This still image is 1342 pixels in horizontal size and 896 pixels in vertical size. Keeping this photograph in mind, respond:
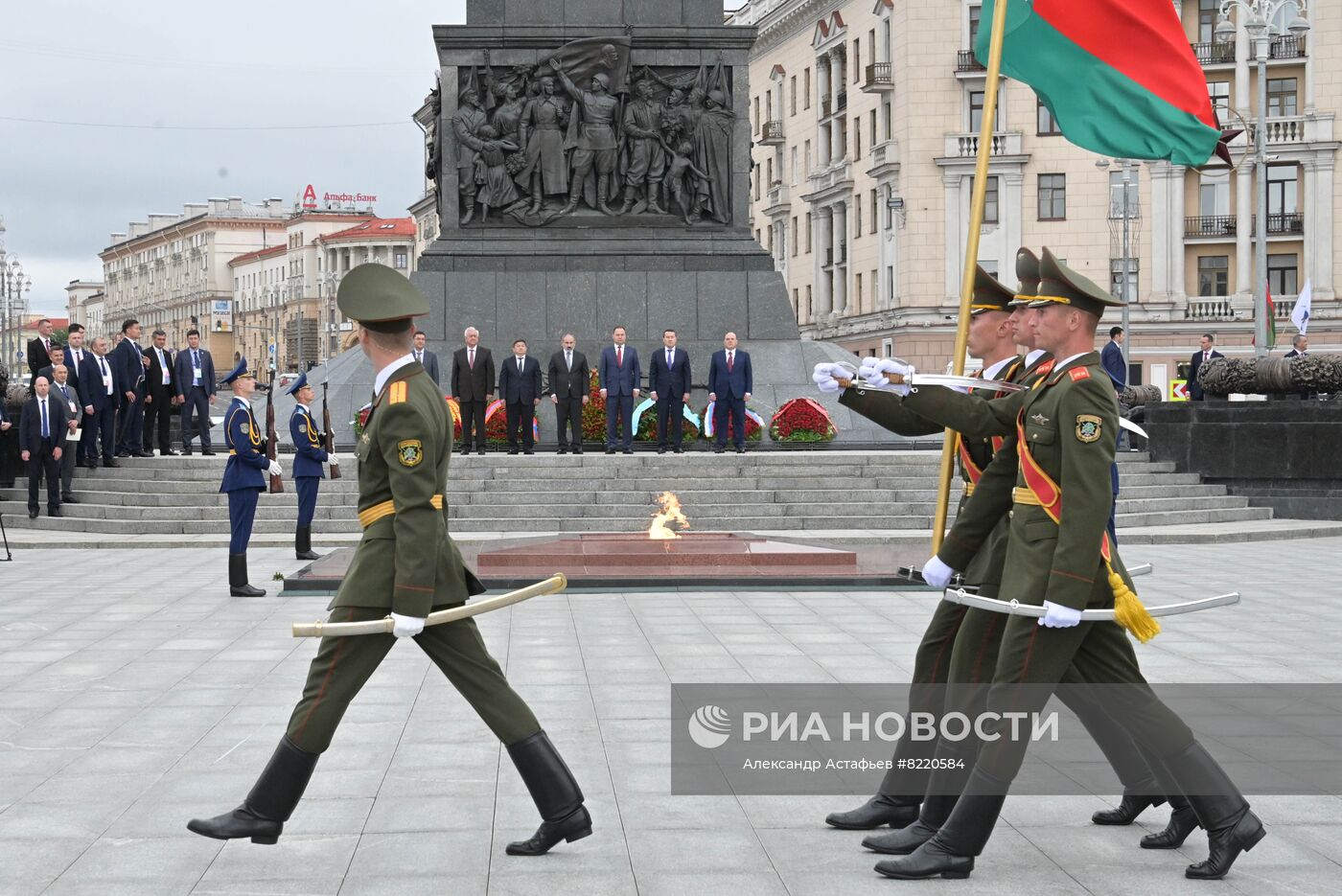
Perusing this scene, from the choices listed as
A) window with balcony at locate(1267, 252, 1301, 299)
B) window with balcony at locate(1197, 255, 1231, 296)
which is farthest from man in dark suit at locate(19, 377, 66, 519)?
window with balcony at locate(1267, 252, 1301, 299)

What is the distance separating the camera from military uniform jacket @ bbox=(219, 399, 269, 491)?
12633mm

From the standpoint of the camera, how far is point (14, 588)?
13.6m

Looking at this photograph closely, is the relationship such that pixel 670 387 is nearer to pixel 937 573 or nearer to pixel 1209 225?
pixel 937 573

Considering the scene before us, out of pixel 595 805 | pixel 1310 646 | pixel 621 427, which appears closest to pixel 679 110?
pixel 621 427

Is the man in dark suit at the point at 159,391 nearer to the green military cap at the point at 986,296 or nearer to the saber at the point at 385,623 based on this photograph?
the green military cap at the point at 986,296

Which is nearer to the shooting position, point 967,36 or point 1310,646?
point 1310,646

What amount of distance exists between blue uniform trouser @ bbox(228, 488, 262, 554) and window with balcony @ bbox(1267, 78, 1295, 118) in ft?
179

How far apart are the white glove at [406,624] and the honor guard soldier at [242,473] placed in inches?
305

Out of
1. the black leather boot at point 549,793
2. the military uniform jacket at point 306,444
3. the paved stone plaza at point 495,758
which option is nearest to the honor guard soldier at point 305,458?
the military uniform jacket at point 306,444

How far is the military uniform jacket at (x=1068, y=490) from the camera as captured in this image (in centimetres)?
508

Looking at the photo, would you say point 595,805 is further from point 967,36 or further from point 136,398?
point 967,36

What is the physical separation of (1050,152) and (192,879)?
193ft

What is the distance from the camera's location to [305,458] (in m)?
15.4

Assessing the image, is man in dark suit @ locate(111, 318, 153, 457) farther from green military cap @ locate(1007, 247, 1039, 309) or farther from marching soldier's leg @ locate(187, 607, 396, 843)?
green military cap @ locate(1007, 247, 1039, 309)
